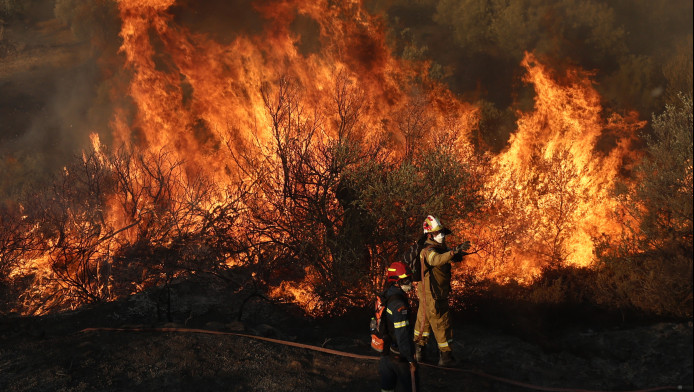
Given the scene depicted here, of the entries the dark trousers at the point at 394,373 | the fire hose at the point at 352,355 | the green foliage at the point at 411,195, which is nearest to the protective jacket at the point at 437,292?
→ the fire hose at the point at 352,355

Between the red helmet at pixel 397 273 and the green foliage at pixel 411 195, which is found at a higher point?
the green foliage at pixel 411 195

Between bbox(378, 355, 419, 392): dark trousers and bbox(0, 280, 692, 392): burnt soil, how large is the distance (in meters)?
1.60

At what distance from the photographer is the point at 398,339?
6.34 meters

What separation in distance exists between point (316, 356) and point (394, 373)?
308 centimetres

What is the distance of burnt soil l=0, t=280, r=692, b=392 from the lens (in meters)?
8.13

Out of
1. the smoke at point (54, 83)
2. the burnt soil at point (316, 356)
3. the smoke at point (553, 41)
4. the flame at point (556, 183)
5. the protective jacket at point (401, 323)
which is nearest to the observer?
the protective jacket at point (401, 323)

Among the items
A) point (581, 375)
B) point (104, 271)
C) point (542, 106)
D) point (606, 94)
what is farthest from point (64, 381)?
point (606, 94)

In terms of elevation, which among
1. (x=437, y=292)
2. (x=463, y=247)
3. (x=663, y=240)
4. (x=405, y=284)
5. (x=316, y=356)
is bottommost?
(x=316, y=356)

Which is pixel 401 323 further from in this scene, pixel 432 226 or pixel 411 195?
pixel 411 195

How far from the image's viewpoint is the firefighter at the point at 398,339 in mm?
6320

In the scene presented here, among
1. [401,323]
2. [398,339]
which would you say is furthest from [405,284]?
[398,339]

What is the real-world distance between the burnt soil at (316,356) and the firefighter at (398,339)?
1.65m

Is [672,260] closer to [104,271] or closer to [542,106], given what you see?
[542,106]

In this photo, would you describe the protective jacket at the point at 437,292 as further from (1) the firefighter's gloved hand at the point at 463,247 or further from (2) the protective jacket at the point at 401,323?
(2) the protective jacket at the point at 401,323
